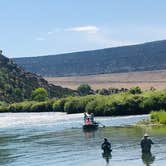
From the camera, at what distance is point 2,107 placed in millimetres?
155625

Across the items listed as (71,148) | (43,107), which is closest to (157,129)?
(71,148)

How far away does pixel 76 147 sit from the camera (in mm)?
52531

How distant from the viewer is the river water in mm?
43562

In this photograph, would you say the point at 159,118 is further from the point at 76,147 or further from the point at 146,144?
the point at 146,144

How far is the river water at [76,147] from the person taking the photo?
143 feet

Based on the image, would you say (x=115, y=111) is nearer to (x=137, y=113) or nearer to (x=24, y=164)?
(x=137, y=113)

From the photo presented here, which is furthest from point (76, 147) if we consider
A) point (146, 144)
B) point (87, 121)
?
point (87, 121)

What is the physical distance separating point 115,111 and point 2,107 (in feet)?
204

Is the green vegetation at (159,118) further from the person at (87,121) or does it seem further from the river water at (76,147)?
the person at (87,121)

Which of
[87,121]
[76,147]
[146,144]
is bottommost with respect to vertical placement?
[76,147]

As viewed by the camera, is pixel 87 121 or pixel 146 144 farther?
pixel 87 121

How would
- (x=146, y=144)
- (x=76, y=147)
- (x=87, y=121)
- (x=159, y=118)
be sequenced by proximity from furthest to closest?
(x=87, y=121), (x=159, y=118), (x=76, y=147), (x=146, y=144)

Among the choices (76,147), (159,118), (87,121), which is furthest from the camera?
(87,121)

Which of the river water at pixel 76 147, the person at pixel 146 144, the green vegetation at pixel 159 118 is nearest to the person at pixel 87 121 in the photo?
the river water at pixel 76 147
